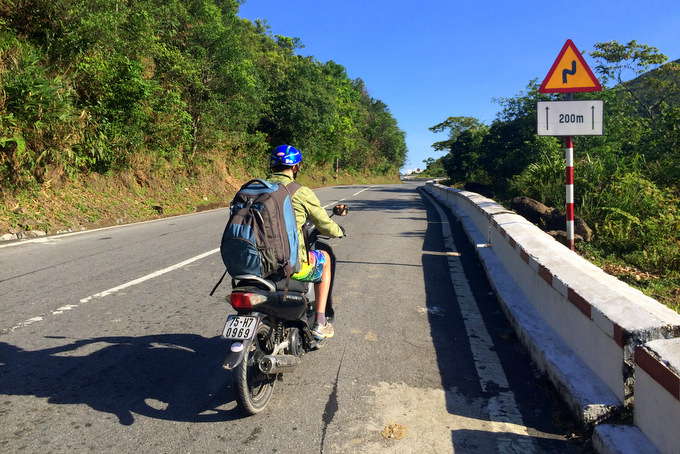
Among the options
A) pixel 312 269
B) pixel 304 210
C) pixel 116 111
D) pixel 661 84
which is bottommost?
pixel 312 269

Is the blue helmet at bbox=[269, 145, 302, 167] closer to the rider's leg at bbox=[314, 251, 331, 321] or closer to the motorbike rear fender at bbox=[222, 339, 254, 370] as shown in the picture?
the rider's leg at bbox=[314, 251, 331, 321]

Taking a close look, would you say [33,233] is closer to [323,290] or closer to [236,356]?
[323,290]

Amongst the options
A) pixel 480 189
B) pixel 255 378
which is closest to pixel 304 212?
pixel 255 378

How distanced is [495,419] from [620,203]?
24.7ft

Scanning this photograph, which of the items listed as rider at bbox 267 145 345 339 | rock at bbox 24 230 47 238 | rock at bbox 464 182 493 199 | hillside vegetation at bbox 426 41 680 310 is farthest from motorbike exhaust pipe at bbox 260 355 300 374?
rock at bbox 464 182 493 199

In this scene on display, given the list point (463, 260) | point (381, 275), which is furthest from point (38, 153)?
point (463, 260)

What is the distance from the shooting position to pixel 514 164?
57.5 ft

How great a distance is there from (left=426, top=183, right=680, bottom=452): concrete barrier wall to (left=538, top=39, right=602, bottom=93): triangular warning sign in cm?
221

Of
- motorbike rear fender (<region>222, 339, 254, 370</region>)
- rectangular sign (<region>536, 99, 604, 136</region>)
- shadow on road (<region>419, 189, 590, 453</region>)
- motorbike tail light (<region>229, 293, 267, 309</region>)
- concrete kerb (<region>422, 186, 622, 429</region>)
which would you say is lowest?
shadow on road (<region>419, 189, 590, 453</region>)

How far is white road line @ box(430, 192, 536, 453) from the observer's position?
9.72ft

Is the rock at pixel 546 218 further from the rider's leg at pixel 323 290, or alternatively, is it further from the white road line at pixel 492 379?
the rider's leg at pixel 323 290

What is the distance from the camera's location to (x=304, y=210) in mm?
3723

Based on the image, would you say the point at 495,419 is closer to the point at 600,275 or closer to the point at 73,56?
the point at 600,275

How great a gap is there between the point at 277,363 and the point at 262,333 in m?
0.23
